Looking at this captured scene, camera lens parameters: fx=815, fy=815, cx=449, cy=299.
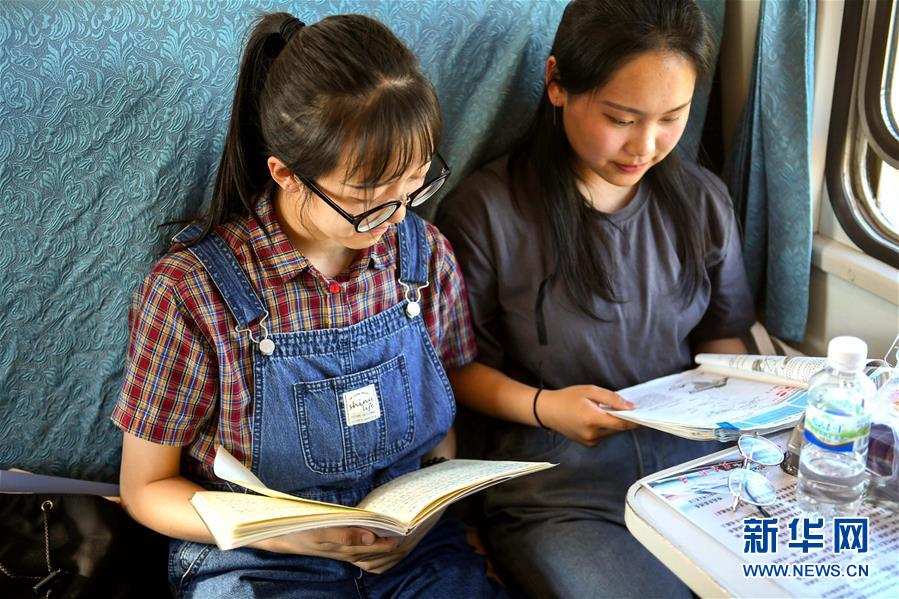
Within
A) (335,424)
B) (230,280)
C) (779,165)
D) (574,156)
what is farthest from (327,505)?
(779,165)

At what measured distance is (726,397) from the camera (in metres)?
1.41

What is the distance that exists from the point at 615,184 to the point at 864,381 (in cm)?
69

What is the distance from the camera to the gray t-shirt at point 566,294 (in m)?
1.68

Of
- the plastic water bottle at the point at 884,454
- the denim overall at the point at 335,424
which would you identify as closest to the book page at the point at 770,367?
the plastic water bottle at the point at 884,454

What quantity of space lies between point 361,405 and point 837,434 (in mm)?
768

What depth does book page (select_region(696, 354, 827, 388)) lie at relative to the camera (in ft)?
4.56

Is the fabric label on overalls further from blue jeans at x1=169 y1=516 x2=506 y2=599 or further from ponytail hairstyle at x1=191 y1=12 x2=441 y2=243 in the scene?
ponytail hairstyle at x1=191 y1=12 x2=441 y2=243

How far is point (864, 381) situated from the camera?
1.10 m

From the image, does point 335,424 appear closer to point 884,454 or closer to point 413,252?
point 413,252

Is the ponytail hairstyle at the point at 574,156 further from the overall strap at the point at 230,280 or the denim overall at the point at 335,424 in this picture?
the overall strap at the point at 230,280

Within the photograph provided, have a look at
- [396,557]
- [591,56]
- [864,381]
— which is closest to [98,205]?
[396,557]

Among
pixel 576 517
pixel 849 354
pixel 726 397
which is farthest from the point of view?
pixel 576 517

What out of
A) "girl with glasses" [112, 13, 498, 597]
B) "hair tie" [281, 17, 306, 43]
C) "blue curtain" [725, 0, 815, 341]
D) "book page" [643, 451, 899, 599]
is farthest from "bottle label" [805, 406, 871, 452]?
"hair tie" [281, 17, 306, 43]

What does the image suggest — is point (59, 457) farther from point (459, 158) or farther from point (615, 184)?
point (615, 184)
